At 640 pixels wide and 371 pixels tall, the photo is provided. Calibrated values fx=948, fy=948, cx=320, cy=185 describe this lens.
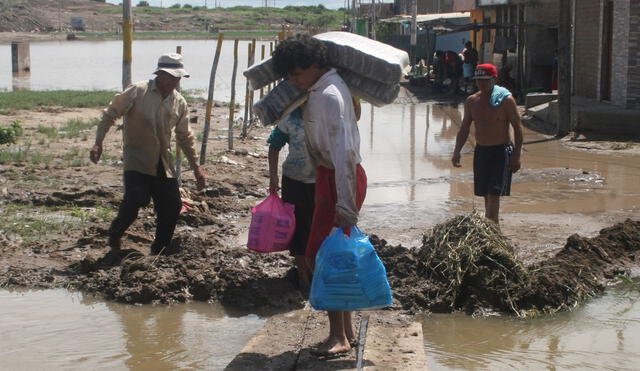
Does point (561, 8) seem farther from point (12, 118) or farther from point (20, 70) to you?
point (20, 70)

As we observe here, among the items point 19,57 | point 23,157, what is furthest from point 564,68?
point 19,57

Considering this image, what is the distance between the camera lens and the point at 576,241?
279 inches

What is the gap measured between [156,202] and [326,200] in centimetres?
270

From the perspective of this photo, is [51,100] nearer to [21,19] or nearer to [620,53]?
[620,53]

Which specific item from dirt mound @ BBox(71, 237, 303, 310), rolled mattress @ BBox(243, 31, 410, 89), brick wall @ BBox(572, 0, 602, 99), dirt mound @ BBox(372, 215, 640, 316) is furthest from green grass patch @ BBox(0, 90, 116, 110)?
rolled mattress @ BBox(243, 31, 410, 89)

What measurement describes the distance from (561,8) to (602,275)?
30.5 feet

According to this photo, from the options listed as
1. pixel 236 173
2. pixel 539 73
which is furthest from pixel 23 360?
pixel 539 73

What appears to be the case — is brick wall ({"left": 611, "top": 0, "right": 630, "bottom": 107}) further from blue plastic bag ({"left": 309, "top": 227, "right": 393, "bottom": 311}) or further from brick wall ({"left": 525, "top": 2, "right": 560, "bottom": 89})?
blue plastic bag ({"left": 309, "top": 227, "right": 393, "bottom": 311})

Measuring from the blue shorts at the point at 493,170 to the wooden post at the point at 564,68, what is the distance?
7668 millimetres

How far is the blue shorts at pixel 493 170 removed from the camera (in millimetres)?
7637

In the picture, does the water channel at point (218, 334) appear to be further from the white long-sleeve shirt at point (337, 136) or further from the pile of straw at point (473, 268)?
the white long-sleeve shirt at point (337, 136)

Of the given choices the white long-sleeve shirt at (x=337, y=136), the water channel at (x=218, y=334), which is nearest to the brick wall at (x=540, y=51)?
the water channel at (x=218, y=334)

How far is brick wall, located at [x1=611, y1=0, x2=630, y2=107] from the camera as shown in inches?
656

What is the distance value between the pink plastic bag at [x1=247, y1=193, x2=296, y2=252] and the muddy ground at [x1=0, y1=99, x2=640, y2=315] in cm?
55
